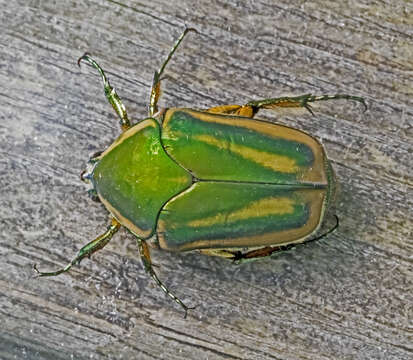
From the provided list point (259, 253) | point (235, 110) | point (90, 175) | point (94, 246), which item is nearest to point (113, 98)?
point (90, 175)

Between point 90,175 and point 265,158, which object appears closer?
point 265,158

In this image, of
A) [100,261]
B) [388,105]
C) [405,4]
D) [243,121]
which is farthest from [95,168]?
[405,4]

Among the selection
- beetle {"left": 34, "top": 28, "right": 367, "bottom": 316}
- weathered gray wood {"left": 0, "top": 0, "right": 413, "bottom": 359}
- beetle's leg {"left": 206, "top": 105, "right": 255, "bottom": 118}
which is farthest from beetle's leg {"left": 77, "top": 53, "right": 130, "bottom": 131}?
beetle's leg {"left": 206, "top": 105, "right": 255, "bottom": 118}

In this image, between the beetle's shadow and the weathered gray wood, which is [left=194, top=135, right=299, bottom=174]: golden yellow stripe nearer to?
the weathered gray wood

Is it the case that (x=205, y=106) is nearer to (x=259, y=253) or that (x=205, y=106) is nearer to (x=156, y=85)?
(x=156, y=85)

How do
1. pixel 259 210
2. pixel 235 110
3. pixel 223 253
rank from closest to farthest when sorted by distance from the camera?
pixel 259 210 → pixel 223 253 → pixel 235 110

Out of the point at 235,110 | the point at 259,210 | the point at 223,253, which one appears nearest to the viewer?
the point at 259,210

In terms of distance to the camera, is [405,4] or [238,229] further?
[405,4]

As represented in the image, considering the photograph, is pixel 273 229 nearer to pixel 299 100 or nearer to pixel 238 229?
pixel 238 229
